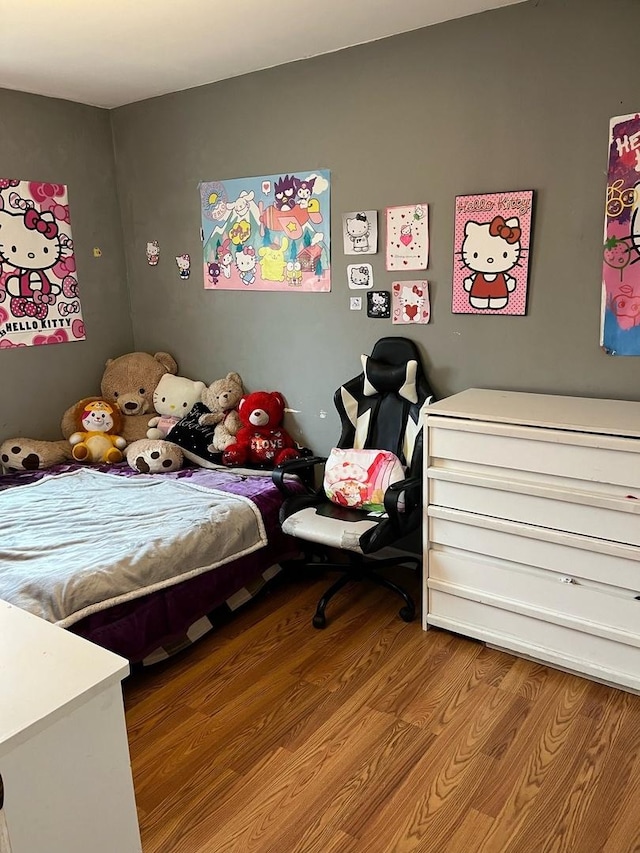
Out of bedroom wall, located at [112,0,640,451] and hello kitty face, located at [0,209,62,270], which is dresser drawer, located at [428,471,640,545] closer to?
bedroom wall, located at [112,0,640,451]

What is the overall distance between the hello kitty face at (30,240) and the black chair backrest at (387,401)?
185 cm

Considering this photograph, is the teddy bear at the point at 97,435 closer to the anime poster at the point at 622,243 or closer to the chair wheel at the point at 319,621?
the chair wheel at the point at 319,621

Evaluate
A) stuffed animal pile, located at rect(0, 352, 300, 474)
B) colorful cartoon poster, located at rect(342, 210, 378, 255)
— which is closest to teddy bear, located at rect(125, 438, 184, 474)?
stuffed animal pile, located at rect(0, 352, 300, 474)

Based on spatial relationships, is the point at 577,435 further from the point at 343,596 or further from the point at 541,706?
the point at 343,596

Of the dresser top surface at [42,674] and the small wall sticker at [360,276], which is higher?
the small wall sticker at [360,276]

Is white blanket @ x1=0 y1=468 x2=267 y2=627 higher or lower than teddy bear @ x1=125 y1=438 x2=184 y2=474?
lower

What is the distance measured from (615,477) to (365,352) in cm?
139

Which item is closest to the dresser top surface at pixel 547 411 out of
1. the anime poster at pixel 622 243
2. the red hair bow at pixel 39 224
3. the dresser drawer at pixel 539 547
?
the anime poster at pixel 622 243

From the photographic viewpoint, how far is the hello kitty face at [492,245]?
2.68 meters

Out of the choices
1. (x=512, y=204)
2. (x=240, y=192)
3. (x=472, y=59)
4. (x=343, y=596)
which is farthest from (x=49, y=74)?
(x=343, y=596)

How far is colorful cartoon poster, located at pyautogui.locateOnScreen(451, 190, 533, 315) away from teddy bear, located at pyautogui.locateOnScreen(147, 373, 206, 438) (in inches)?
65.3

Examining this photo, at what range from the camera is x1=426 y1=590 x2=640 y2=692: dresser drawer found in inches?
88.5

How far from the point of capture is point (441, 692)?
231 centimetres

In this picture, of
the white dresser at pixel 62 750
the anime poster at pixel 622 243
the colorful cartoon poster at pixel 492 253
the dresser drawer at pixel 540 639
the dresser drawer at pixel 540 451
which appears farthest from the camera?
the colorful cartoon poster at pixel 492 253
